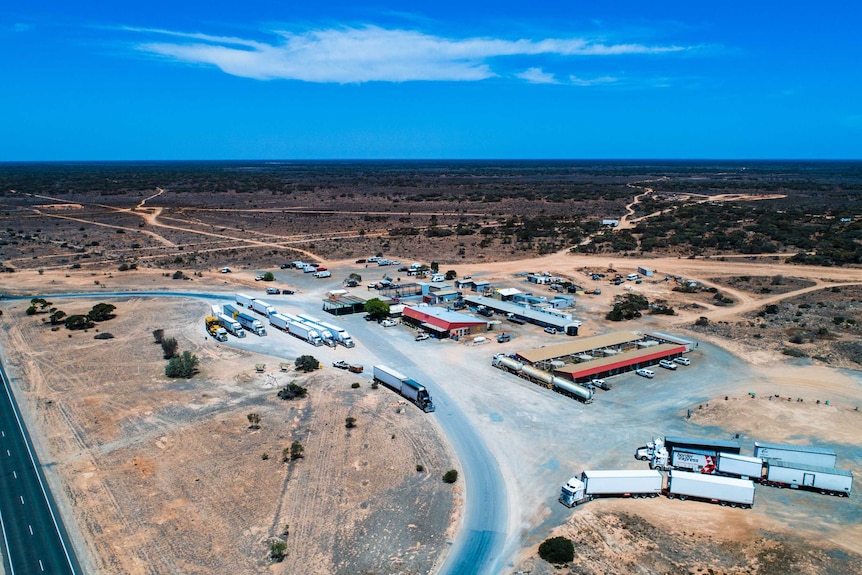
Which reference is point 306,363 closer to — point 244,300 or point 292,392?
point 292,392

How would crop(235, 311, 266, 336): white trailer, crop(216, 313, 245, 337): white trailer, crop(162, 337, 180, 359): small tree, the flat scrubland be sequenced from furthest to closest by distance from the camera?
crop(235, 311, 266, 336): white trailer
crop(216, 313, 245, 337): white trailer
crop(162, 337, 180, 359): small tree
the flat scrubland

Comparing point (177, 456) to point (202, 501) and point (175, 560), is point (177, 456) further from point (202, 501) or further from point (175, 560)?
point (175, 560)

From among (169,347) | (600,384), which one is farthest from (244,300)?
(600,384)

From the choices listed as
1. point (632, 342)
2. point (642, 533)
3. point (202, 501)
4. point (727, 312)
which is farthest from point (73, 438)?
point (727, 312)

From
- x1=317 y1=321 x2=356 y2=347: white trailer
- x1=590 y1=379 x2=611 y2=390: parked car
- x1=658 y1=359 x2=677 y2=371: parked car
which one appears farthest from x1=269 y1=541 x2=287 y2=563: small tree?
x1=658 y1=359 x2=677 y2=371: parked car

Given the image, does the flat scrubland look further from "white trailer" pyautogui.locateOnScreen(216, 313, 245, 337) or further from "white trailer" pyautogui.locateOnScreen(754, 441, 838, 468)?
"white trailer" pyautogui.locateOnScreen(754, 441, 838, 468)
